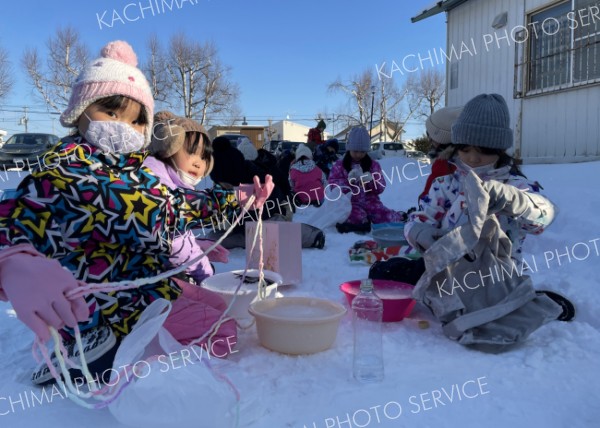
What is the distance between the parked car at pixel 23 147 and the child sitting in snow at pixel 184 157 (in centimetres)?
1227

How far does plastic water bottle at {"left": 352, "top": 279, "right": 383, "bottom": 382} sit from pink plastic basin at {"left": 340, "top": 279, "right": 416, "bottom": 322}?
0.40 ft

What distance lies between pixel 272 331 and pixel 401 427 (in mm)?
733

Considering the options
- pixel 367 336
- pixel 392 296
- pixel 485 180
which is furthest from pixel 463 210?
pixel 367 336

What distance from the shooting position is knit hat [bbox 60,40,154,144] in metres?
1.70

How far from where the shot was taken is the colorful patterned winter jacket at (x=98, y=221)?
1491 millimetres

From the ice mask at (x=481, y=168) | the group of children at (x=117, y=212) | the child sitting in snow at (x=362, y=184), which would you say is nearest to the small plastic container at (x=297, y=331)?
the group of children at (x=117, y=212)

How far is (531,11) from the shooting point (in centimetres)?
739

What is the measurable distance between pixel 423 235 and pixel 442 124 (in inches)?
68.8

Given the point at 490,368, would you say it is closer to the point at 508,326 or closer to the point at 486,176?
the point at 508,326

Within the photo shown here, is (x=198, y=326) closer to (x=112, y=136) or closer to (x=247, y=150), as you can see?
(x=112, y=136)

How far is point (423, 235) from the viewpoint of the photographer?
218cm

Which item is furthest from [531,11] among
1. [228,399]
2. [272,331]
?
[228,399]

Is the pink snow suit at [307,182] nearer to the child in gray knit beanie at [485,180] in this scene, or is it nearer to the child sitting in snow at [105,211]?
the child in gray knit beanie at [485,180]

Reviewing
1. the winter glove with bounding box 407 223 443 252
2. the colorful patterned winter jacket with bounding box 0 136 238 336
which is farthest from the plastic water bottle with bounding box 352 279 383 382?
the colorful patterned winter jacket with bounding box 0 136 238 336
